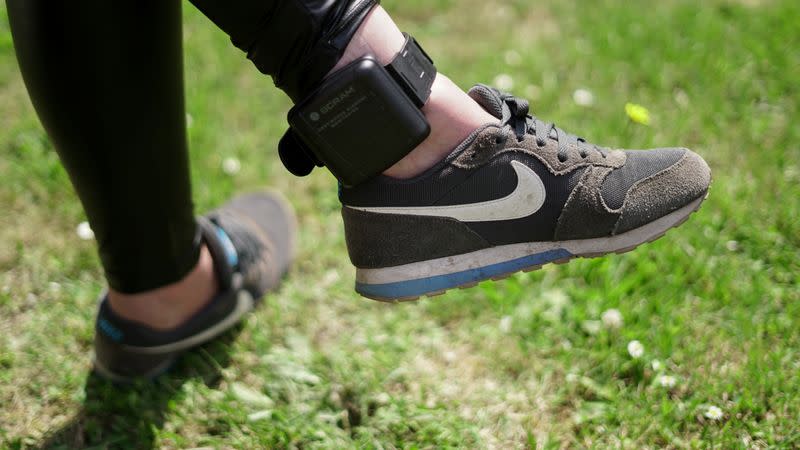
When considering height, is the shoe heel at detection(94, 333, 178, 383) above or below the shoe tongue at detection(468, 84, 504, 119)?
below

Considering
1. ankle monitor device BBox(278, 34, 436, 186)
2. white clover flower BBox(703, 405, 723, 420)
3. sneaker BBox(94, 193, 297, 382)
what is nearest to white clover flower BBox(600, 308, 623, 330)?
white clover flower BBox(703, 405, 723, 420)

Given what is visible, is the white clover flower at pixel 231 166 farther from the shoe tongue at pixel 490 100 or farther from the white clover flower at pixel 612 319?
the white clover flower at pixel 612 319

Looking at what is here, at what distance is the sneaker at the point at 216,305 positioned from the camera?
5.65ft

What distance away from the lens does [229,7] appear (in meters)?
1.19

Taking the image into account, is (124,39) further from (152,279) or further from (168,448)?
(168,448)

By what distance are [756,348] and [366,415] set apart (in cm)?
102

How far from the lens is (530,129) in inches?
59.7

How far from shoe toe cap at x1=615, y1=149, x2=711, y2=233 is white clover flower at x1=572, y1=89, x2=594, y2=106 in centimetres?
128

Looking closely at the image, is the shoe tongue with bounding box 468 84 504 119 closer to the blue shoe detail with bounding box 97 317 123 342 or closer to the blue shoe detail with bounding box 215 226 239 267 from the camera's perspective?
the blue shoe detail with bounding box 215 226 239 267

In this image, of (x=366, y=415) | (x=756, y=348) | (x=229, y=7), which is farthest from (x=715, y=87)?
(x=229, y=7)

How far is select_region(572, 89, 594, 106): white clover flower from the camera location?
2760mm

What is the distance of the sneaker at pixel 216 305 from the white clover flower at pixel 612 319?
1.00 meters

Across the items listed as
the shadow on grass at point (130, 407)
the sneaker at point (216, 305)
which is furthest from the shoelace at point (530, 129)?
the shadow on grass at point (130, 407)

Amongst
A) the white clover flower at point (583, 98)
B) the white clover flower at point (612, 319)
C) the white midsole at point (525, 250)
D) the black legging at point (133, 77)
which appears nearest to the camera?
the black legging at point (133, 77)
